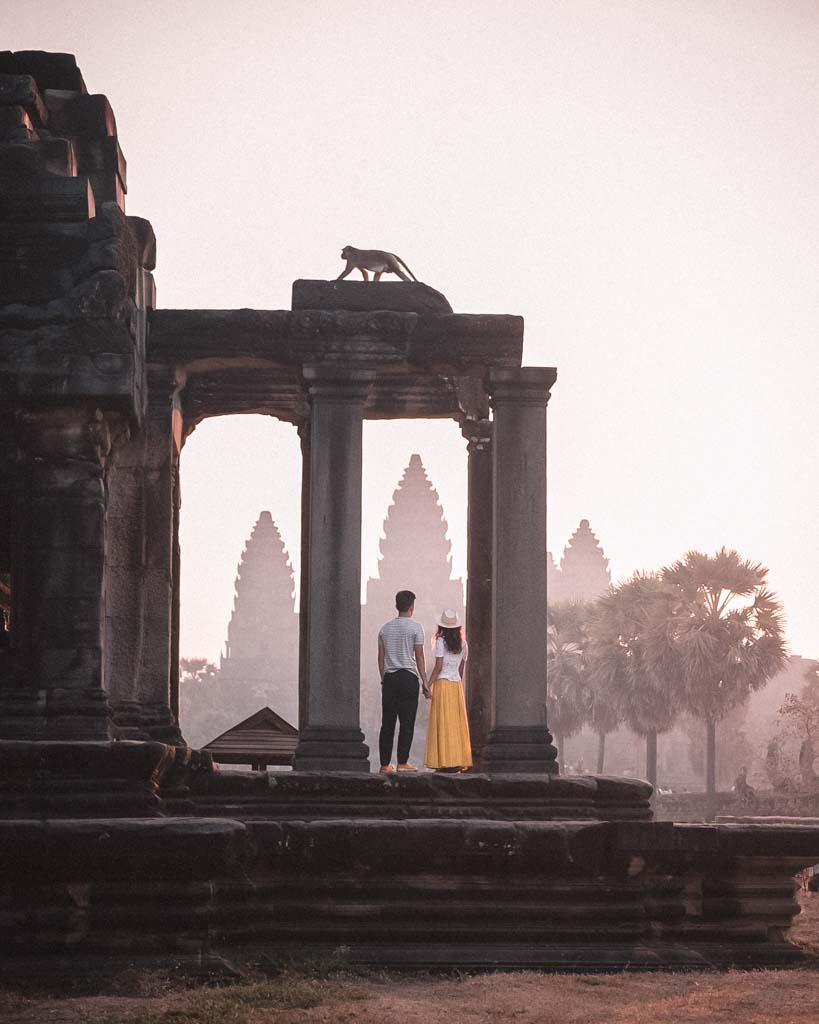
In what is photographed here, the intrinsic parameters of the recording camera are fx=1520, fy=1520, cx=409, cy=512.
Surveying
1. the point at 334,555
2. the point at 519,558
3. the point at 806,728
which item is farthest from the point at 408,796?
the point at 806,728

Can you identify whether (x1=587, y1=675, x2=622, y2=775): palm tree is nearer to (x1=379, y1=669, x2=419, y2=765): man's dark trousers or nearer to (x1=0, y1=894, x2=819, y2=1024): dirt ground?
(x1=379, y1=669, x2=419, y2=765): man's dark trousers

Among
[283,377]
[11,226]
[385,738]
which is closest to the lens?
[11,226]

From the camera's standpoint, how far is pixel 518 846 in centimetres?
1040

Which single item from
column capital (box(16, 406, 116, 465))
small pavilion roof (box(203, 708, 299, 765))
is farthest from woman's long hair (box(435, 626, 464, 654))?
small pavilion roof (box(203, 708, 299, 765))

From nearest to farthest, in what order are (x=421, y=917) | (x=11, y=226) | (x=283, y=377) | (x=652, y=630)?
(x=421, y=917)
(x=11, y=226)
(x=283, y=377)
(x=652, y=630)

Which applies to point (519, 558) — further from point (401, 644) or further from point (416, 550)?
point (416, 550)

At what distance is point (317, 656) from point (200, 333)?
321 cm

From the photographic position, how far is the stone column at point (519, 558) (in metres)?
13.8

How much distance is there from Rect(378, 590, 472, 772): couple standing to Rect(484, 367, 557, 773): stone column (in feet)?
1.02

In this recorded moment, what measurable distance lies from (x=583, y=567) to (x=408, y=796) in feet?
523

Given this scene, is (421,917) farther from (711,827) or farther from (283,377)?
(283,377)

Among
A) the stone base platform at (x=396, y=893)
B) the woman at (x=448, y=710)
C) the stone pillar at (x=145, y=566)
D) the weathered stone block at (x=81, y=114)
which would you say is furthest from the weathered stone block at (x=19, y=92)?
the stone base platform at (x=396, y=893)

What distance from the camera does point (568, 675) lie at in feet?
214

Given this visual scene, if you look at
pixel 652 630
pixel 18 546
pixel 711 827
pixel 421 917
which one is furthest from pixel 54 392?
pixel 652 630
